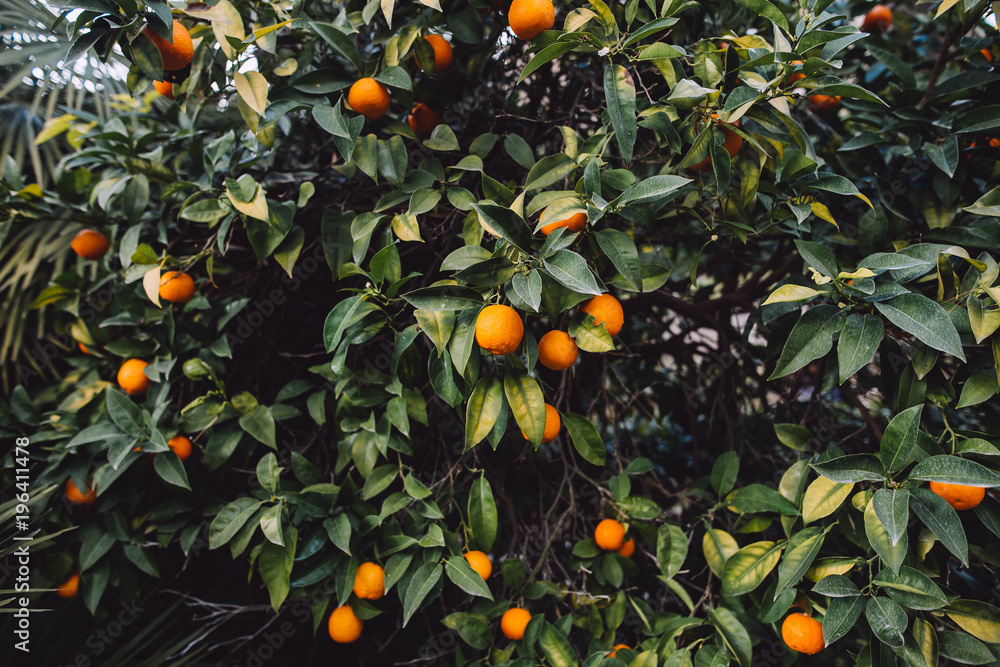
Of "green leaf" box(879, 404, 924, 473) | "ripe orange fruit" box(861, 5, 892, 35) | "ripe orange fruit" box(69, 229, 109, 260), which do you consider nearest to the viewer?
"green leaf" box(879, 404, 924, 473)

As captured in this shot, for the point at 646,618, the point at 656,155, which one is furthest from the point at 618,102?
the point at 646,618

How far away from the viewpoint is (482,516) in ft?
3.68

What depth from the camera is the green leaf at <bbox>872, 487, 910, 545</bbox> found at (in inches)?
31.6

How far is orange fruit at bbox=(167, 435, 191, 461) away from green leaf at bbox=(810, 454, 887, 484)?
1.39 m

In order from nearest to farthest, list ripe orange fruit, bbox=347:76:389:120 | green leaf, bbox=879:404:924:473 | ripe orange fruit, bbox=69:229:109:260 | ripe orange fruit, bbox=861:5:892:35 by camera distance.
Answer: green leaf, bbox=879:404:924:473, ripe orange fruit, bbox=347:76:389:120, ripe orange fruit, bbox=69:229:109:260, ripe orange fruit, bbox=861:5:892:35

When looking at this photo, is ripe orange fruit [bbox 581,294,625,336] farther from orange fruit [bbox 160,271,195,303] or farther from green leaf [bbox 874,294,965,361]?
orange fruit [bbox 160,271,195,303]

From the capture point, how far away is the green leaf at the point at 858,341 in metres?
0.90

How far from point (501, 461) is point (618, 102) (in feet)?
3.35

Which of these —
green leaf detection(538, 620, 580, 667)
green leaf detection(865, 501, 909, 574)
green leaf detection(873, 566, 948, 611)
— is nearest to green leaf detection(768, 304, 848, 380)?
green leaf detection(865, 501, 909, 574)

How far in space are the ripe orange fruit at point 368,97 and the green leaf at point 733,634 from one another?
1.29 meters

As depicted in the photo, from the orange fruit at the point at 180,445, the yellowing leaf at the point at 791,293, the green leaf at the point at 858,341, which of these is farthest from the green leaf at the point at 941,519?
the orange fruit at the point at 180,445

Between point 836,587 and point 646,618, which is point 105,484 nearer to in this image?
point 646,618

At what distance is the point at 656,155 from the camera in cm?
129

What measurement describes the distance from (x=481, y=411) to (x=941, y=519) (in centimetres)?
79
